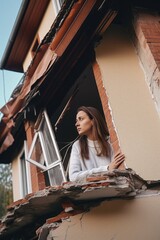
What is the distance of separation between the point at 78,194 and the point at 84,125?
49.7 inches

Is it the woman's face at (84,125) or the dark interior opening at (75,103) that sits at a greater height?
the dark interior opening at (75,103)

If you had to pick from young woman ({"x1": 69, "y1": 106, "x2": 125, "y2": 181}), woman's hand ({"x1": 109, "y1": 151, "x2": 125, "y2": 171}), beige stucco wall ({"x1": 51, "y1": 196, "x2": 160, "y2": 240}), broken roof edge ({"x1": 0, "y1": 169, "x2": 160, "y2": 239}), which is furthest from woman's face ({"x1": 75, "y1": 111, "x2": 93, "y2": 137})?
beige stucco wall ({"x1": 51, "y1": 196, "x2": 160, "y2": 240})

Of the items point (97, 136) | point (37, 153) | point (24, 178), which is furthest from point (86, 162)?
point (24, 178)

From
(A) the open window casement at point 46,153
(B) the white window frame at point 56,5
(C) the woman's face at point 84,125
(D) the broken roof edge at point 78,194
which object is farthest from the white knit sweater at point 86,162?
(B) the white window frame at point 56,5

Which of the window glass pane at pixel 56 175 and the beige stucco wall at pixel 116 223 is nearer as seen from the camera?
the beige stucco wall at pixel 116 223

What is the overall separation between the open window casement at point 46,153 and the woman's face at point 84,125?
82 cm

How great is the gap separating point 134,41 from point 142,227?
7.67ft

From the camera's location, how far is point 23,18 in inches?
279

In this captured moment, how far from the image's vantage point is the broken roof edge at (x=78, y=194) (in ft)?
7.76

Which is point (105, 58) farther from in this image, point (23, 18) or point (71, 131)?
point (23, 18)

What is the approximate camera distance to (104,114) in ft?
11.6

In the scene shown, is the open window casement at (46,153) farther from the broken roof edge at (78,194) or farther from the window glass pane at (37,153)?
the broken roof edge at (78,194)

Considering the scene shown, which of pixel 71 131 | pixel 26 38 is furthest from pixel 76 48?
pixel 26 38

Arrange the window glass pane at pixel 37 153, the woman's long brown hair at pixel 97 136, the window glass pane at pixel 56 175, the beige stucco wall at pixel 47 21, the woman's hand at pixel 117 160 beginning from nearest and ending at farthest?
the woman's hand at pixel 117 160 → the woman's long brown hair at pixel 97 136 → the window glass pane at pixel 56 175 → the window glass pane at pixel 37 153 → the beige stucco wall at pixel 47 21
